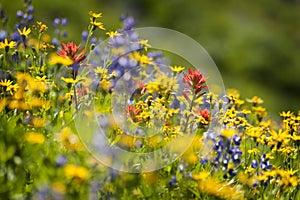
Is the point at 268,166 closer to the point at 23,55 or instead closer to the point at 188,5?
the point at 23,55

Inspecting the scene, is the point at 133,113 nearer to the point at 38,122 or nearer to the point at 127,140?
the point at 127,140

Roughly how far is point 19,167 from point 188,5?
22.8 metres

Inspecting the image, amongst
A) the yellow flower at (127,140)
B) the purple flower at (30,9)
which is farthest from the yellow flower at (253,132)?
the purple flower at (30,9)

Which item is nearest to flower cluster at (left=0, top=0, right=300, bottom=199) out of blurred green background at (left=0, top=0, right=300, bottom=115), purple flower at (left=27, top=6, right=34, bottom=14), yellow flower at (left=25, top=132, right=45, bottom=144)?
yellow flower at (left=25, top=132, right=45, bottom=144)

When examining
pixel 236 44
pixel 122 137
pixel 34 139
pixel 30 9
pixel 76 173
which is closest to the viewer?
pixel 76 173

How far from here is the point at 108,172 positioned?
2.55 metres

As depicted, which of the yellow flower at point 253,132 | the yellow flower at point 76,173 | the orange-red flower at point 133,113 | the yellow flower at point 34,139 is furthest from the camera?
the orange-red flower at point 133,113

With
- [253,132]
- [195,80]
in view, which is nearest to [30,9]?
[195,80]

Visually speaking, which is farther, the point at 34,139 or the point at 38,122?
the point at 38,122

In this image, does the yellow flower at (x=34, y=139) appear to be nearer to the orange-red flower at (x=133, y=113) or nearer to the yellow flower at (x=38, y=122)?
the yellow flower at (x=38, y=122)

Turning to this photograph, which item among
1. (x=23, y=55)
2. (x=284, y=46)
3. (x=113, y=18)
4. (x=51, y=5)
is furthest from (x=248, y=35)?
(x=23, y=55)

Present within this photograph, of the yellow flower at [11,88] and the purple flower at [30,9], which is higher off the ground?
the purple flower at [30,9]

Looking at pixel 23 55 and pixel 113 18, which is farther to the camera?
pixel 113 18

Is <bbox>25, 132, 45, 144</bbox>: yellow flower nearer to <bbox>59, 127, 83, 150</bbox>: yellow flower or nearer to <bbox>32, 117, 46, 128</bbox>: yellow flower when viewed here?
<bbox>59, 127, 83, 150</bbox>: yellow flower
